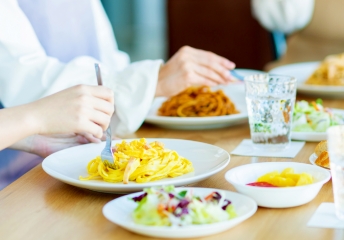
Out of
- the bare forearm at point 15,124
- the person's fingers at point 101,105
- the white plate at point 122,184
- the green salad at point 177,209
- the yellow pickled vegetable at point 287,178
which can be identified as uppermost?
the person's fingers at point 101,105

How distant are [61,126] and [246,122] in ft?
2.21

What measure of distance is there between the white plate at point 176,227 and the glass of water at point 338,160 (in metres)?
0.13

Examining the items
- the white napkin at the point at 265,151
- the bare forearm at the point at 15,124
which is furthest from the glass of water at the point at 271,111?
the bare forearm at the point at 15,124

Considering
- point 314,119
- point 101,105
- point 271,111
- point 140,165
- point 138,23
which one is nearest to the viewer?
point 140,165

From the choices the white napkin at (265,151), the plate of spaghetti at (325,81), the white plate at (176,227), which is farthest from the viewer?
the plate of spaghetti at (325,81)

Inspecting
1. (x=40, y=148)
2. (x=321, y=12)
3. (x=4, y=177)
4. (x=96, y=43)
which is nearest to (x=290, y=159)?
(x=40, y=148)

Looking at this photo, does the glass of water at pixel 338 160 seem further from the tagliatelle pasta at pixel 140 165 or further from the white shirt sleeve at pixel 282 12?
the white shirt sleeve at pixel 282 12

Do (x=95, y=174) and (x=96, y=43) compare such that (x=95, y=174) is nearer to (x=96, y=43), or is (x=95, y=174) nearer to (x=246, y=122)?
(x=246, y=122)

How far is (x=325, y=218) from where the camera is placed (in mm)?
931

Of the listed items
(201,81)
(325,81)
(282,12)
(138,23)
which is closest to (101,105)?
(201,81)

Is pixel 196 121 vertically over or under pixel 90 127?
under

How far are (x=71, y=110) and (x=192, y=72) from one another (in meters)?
0.53

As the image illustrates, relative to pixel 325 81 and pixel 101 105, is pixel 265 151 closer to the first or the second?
pixel 101 105

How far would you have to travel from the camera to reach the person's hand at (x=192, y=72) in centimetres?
162
